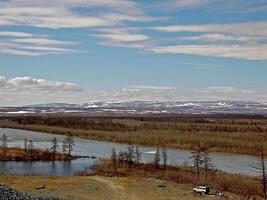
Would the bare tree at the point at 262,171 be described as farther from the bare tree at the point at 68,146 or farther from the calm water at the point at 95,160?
the bare tree at the point at 68,146

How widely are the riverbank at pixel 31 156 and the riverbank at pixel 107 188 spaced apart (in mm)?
22285

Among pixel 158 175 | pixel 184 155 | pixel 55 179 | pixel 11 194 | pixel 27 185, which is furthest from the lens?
pixel 184 155

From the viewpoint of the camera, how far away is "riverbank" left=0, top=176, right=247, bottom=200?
3403 centimetres

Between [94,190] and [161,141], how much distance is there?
5036 centimetres

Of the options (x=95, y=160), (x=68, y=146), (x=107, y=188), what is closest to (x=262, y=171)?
(x=107, y=188)

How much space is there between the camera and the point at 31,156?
67000 mm

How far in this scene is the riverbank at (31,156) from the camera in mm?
65875

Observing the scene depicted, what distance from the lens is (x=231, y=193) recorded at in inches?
1432

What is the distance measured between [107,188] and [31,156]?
104 ft

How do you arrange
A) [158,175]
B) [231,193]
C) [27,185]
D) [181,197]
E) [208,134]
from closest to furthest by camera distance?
[181,197], [231,193], [27,185], [158,175], [208,134]

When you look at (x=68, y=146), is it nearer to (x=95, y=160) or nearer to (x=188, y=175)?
(x=95, y=160)

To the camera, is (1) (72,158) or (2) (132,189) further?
(1) (72,158)

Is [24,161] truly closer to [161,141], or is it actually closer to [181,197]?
[161,141]

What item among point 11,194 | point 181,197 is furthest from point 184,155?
point 11,194
